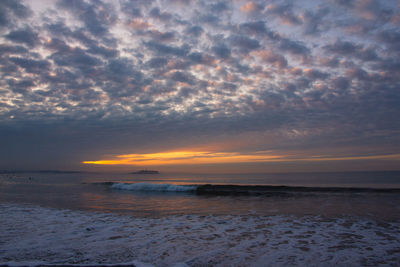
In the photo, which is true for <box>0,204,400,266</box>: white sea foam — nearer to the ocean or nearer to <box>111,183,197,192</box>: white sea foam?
the ocean

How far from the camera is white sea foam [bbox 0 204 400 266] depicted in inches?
244

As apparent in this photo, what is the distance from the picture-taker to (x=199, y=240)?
7.93 meters

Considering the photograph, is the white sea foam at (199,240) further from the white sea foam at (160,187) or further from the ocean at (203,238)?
the white sea foam at (160,187)

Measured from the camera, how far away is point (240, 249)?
7008 mm

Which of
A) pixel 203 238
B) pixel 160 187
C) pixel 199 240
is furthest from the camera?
pixel 160 187

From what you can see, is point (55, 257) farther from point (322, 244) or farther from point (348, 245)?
point (348, 245)

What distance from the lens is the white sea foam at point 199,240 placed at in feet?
20.3

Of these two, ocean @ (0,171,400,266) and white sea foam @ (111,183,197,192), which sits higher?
ocean @ (0,171,400,266)

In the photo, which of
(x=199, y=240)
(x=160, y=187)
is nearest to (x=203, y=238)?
(x=199, y=240)

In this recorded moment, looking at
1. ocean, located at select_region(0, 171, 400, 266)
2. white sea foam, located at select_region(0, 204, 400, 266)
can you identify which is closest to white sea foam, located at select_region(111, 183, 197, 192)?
ocean, located at select_region(0, 171, 400, 266)

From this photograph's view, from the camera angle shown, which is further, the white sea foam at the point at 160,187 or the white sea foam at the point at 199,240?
the white sea foam at the point at 160,187

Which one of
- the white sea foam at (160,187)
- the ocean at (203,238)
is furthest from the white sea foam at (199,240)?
the white sea foam at (160,187)

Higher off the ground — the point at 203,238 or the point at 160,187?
the point at 203,238

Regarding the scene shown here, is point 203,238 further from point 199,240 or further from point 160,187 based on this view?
point 160,187
